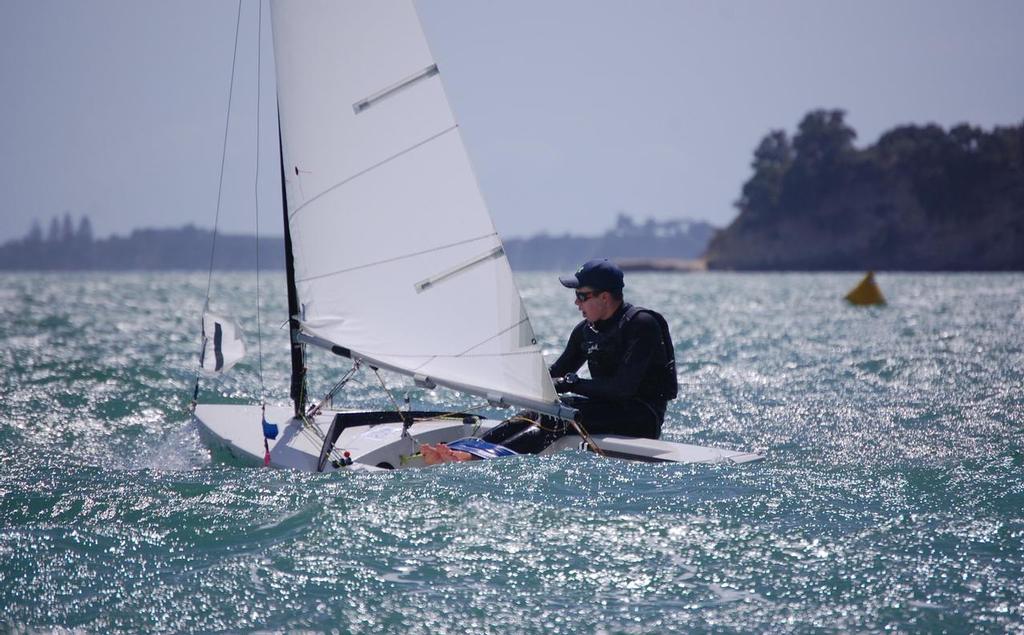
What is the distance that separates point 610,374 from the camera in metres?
6.46

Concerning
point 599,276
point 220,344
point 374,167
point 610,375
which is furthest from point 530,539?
point 220,344

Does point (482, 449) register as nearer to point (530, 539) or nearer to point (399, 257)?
point (399, 257)

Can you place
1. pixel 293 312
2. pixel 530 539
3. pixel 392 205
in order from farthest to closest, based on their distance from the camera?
pixel 293 312 → pixel 392 205 → pixel 530 539

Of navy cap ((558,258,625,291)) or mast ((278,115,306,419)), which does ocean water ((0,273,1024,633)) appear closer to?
mast ((278,115,306,419))

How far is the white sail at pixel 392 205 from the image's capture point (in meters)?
6.21

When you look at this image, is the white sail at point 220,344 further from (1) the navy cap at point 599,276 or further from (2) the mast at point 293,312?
(1) the navy cap at point 599,276

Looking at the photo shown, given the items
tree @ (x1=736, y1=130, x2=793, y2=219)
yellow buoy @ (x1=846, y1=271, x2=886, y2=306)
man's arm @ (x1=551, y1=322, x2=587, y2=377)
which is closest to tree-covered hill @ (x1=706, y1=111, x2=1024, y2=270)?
tree @ (x1=736, y1=130, x2=793, y2=219)

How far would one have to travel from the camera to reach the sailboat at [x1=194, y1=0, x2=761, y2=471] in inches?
244

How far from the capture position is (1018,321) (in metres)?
22.2

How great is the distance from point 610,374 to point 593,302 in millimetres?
462

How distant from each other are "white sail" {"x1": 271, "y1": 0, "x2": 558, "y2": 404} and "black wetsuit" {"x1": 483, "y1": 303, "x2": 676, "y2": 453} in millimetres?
340

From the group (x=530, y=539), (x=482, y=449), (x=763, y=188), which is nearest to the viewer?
(x=530, y=539)

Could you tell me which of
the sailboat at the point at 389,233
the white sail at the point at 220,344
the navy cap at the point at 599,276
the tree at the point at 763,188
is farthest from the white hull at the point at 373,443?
the tree at the point at 763,188

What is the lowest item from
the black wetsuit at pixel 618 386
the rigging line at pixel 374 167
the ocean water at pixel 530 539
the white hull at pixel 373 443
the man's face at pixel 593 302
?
the ocean water at pixel 530 539
